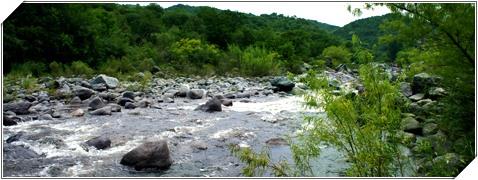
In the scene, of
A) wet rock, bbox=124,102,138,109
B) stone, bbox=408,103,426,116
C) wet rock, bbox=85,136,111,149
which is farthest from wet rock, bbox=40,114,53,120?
stone, bbox=408,103,426,116

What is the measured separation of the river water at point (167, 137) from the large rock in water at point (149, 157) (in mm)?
95

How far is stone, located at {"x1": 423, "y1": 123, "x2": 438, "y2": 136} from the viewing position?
248 inches

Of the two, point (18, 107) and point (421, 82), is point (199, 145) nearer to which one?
point (18, 107)

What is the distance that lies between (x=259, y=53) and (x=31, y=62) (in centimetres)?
1050

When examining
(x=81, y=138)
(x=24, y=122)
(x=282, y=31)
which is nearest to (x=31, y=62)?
(x=24, y=122)

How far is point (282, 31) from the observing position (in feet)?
106

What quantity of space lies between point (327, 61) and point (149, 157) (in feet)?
77.9

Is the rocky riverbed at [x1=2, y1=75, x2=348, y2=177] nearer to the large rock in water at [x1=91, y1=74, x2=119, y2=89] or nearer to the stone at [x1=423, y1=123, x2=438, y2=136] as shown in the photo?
the large rock in water at [x1=91, y1=74, x2=119, y2=89]

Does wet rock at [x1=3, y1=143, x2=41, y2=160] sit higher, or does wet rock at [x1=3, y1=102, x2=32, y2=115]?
wet rock at [x1=3, y1=102, x2=32, y2=115]

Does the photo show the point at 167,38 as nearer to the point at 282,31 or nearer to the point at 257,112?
the point at 282,31

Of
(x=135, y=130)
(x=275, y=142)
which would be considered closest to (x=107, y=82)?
(x=135, y=130)

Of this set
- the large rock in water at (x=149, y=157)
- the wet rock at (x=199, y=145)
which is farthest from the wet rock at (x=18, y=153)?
the wet rock at (x=199, y=145)

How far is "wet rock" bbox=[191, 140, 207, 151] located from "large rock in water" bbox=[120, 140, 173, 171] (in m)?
0.91

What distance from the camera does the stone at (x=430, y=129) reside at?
6.31m
